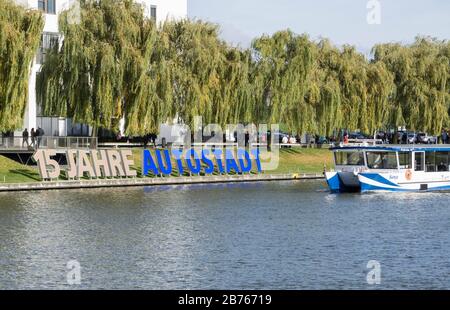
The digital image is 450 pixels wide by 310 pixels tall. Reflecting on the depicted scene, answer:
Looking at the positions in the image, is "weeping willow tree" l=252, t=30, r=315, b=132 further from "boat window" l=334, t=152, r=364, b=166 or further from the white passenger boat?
the white passenger boat

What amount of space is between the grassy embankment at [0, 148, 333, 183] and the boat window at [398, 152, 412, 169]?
18.1m

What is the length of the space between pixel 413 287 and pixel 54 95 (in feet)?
163

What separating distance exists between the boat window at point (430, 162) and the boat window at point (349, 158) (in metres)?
Result: 5.42

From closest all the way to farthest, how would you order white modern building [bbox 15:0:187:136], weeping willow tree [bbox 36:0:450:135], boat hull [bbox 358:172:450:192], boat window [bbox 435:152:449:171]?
boat hull [bbox 358:172:450:192] < boat window [bbox 435:152:449:171] < weeping willow tree [bbox 36:0:450:135] < white modern building [bbox 15:0:187:136]

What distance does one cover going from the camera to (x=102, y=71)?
78000 millimetres

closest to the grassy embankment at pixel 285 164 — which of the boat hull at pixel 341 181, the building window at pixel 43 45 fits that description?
the building window at pixel 43 45

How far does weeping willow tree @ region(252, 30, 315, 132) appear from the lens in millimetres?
96438

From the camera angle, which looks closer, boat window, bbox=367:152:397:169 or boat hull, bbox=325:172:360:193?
boat hull, bbox=325:172:360:193

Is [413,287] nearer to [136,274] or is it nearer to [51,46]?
[136,274]

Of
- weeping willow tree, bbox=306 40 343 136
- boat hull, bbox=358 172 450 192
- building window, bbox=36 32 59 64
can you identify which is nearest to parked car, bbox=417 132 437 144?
weeping willow tree, bbox=306 40 343 136

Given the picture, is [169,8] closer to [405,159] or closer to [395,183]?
[405,159]

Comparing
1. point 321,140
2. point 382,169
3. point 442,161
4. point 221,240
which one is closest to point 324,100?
point 321,140

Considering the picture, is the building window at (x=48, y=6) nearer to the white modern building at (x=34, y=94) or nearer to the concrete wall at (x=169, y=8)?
the white modern building at (x=34, y=94)

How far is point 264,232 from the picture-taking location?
49.0 metres
